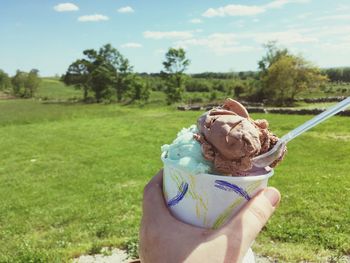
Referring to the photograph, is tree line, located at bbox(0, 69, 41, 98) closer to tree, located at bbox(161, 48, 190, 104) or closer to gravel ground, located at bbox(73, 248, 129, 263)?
tree, located at bbox(161, 48, 190, 104)

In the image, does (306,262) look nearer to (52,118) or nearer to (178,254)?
(178,254)

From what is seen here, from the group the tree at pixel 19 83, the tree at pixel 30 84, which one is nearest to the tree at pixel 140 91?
the tree at pixel 30 84

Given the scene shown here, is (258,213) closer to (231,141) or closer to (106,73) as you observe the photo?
(231,141)

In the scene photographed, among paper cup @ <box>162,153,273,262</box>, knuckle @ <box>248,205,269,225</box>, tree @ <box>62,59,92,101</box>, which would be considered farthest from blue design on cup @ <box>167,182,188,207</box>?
tree @ <box>62,59,92,101</box>

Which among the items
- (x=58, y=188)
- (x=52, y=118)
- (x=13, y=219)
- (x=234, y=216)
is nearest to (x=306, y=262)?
(x=234, y=216)

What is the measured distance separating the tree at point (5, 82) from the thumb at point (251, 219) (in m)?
88.2

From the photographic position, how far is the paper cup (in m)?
1.70

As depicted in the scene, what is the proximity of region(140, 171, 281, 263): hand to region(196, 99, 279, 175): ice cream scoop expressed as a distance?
0.59ft

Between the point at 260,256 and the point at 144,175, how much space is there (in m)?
4.96

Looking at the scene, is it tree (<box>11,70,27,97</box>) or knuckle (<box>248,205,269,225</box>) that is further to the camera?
tree (<box>11,70,27,97</box>)

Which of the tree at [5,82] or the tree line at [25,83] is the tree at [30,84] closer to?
the tree line at [25,83]

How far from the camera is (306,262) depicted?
181 inches

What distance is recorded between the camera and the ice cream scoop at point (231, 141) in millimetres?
1666

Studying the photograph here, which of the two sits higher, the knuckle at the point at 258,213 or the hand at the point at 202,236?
the knuckle at the point at 258,213
